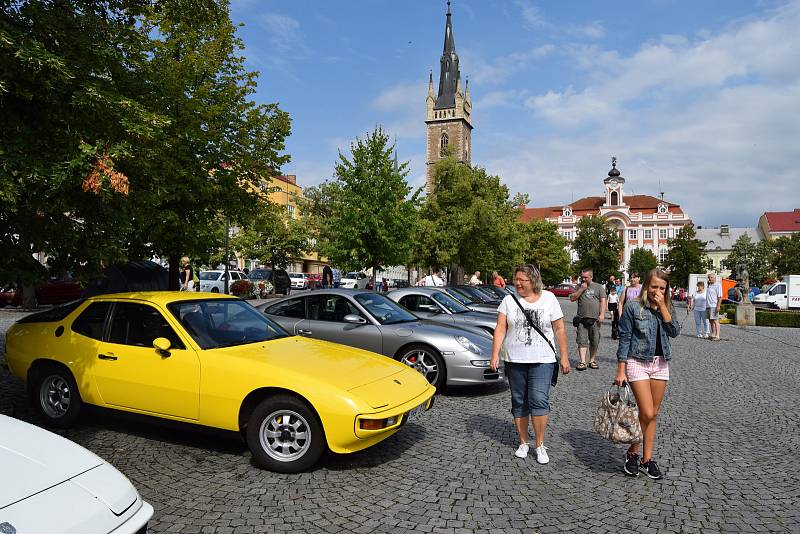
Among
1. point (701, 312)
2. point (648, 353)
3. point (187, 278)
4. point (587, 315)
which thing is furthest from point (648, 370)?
point (187, 278)

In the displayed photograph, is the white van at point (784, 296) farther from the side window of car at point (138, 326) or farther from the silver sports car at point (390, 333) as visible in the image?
the side window of car at point (138, 326)

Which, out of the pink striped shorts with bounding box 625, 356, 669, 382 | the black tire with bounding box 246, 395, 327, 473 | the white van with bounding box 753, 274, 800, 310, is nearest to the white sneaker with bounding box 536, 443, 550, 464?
the pink striped shorts with bounding box 625, 356, 669, 382

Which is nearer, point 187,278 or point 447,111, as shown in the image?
point 187,278

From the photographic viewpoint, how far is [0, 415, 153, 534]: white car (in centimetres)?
240

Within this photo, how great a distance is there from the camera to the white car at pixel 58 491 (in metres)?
2.40

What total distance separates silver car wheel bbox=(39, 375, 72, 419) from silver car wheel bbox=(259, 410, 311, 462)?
8.26 feet

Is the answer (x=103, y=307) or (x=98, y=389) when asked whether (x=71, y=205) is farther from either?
(x=98, y=389)

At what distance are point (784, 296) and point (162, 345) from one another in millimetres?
49302

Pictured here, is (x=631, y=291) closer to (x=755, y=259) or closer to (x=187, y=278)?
(x=187, y=278)

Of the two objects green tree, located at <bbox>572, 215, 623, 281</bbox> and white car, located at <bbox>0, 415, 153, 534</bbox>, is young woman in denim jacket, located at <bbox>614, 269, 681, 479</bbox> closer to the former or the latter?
white car, located at <bbox>0, 415, 153, 534</bbox>

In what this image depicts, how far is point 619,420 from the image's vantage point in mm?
4625

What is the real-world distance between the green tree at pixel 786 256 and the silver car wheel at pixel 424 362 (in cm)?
7504

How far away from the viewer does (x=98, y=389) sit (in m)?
5.57

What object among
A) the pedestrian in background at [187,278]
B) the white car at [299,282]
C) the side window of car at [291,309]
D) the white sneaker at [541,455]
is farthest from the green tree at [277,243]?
the white sneaker at [541,455]
